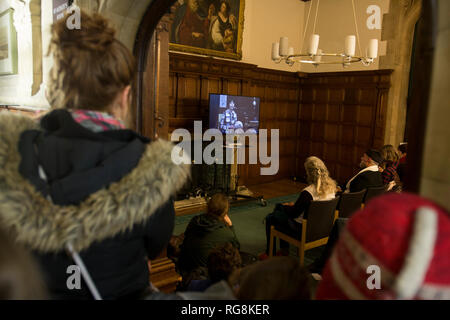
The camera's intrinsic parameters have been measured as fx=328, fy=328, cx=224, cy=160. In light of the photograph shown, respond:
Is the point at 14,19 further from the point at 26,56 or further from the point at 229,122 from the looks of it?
the point at 229,122

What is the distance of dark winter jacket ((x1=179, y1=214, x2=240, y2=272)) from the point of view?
2484 mm

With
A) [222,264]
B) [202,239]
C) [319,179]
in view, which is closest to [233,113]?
[319,179]

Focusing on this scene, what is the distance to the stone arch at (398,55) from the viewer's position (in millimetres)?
7008

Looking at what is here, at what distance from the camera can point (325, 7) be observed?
27.5 feet

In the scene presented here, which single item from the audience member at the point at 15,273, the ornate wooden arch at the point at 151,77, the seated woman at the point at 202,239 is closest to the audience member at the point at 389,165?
the seated woman at the point at 202,239

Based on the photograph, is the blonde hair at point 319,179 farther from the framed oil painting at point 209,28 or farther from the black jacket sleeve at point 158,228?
the framed oil painting at point 209,28

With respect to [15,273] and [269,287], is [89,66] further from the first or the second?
[269,287]

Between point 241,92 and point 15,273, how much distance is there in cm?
748

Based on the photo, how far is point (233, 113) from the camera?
23.0 feet

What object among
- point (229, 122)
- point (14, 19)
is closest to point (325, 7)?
point (229, 122)

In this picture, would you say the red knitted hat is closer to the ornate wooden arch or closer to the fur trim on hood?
the fur trim on hood

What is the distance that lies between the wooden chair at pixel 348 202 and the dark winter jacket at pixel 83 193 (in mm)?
3213

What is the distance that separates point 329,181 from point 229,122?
11.6ft

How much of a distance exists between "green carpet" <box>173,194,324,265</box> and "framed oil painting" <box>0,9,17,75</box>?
9.97 feet
